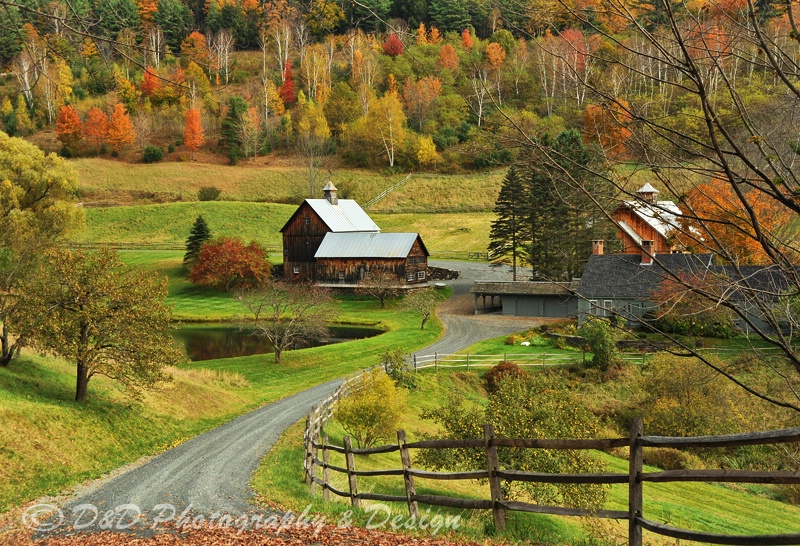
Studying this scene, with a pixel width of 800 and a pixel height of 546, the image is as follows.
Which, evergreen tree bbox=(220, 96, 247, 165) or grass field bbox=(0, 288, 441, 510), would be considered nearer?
grass field bbox=(0, 288, 441, 510)

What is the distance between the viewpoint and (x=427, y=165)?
349 ft

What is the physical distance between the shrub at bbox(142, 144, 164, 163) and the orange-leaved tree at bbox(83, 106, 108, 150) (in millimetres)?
6692

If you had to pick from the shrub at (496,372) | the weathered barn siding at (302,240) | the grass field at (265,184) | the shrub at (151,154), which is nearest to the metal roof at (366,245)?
the weathered barn siding at (302,240)

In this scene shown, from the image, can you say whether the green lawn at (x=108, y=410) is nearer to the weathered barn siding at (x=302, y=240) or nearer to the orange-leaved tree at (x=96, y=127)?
the weathered barn siding at (x=302, y=240)

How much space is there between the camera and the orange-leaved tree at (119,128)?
103 meters

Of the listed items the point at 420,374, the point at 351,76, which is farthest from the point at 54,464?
the point at 351,76

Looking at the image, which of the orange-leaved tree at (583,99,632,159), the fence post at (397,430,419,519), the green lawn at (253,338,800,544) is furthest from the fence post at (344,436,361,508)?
the orange-leaved tree at (583,99,632,159)

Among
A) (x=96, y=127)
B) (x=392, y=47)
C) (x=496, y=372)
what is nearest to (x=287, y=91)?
(x=392, y=47)

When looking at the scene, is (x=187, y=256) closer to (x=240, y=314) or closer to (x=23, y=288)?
(x=240, y=314)

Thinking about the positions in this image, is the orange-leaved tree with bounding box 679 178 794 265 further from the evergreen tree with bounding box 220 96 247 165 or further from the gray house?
the evergreen tree with bounding box 220 96 247 165

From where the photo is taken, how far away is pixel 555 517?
1731 cm

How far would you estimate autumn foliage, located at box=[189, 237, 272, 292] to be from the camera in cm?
6344

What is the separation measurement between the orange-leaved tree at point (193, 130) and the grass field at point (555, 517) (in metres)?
88.4

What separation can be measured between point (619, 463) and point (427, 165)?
83.2 m
